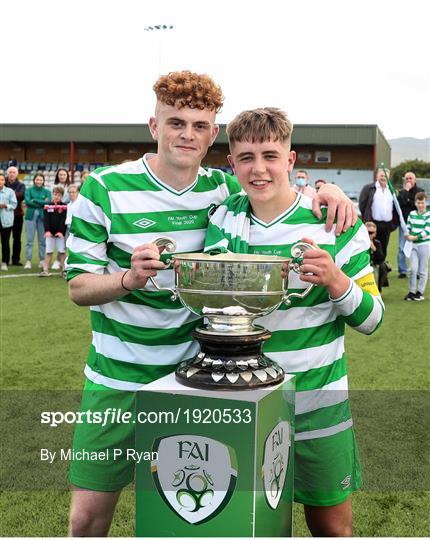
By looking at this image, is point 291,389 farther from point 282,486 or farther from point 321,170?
point 321,170

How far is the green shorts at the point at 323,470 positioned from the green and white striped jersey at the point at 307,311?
0.11 feet

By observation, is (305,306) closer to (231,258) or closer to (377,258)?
(231,258)

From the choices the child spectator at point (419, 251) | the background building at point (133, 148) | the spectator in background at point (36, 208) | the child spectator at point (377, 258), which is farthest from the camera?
the background building at point (133, 148)

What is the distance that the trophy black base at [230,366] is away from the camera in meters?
1.60

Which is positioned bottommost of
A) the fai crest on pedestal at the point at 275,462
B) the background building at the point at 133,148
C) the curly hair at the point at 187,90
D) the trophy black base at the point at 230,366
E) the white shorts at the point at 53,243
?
the white shorts at the point at 53,243

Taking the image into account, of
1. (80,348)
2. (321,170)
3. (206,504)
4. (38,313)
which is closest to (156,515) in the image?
(206,504)

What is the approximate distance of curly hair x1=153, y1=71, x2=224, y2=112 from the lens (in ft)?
6.29

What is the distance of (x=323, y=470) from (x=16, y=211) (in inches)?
418

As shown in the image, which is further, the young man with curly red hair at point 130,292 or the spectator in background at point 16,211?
the spectator in background at point 16,211

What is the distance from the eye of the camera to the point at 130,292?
1983mm

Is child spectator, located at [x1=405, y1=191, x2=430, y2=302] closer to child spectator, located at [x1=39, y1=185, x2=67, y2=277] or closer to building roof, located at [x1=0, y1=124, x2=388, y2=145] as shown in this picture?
child spectator, located at [x1=39, y1=185, x2=67, y2=277]

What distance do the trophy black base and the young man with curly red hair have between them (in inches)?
14.4

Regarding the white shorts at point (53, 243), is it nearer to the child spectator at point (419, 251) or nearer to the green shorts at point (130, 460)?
the child spectator at point (419, 251)

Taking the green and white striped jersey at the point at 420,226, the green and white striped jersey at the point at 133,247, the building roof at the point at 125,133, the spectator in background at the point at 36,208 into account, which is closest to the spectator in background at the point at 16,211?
the spectator in background at the point at 36,208
